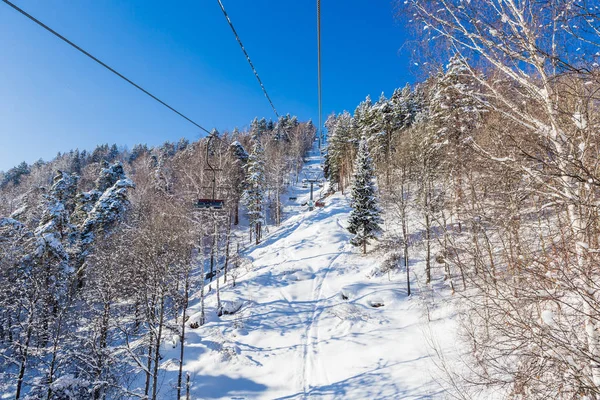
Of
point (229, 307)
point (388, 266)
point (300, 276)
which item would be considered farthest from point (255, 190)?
point (388, 266)

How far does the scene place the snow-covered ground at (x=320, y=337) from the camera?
1180 centimetres

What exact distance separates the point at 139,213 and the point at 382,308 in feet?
83.3

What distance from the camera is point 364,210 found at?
2442cm

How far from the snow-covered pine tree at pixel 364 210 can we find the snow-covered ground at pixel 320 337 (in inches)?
77.9

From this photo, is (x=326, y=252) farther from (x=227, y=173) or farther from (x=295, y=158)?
(x=295, y=158)

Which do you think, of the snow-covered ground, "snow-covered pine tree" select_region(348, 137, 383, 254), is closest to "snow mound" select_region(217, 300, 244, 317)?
the snow-covered ground

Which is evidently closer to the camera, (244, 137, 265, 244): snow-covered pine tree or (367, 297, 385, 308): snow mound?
(367, 297, 385, 308): snow mound

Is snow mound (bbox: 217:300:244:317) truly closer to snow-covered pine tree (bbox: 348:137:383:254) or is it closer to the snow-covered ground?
the snow-covered ground

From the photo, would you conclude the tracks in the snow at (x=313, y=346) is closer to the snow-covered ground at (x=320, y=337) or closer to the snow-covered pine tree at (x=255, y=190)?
the snow-covered ground at (x=320, y=337)

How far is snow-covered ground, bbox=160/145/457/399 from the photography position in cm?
1180

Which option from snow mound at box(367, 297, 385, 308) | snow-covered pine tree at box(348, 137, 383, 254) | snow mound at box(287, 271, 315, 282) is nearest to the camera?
snow mound at box(367, 297, 385, 308)

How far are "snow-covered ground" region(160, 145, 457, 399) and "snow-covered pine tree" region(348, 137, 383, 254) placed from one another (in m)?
1.98

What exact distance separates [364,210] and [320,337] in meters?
12.5

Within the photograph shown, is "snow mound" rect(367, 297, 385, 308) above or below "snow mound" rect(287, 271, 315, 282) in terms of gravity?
below
